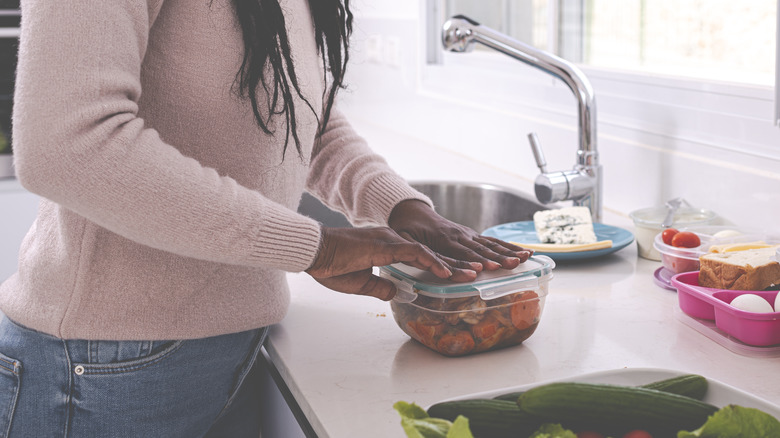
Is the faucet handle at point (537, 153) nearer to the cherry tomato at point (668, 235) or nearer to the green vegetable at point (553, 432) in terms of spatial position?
the cherry tomato at point (668, 235)

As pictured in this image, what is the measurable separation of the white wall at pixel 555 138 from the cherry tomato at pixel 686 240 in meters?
0.21

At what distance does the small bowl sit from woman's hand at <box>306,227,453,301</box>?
0.52 metres

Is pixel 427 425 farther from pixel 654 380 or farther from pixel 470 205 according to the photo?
pixel 470 205

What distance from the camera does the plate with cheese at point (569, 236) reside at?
1279mm

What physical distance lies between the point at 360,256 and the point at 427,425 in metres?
0.27

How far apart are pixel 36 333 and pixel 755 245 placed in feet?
3.03

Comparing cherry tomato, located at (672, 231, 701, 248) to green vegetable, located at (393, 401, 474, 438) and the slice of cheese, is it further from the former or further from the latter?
green vegetable, located at (393, 401, 474, 438)

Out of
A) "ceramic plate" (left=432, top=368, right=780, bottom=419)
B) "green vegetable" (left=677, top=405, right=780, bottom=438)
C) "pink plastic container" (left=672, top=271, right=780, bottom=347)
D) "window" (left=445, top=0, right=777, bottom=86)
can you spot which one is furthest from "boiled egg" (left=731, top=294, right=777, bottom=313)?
"window" (left=445, top=0, right=777, bottom=86)

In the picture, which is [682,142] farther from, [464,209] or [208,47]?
[208,47]

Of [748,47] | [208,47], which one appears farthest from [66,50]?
[748,47]

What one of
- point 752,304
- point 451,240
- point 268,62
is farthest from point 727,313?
point 268,62

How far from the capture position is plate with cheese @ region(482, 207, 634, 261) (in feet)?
4.20

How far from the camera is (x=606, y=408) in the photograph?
65cm

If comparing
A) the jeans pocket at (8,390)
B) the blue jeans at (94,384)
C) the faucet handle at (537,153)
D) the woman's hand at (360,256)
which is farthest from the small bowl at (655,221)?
the jeans pocket at (8,390)
